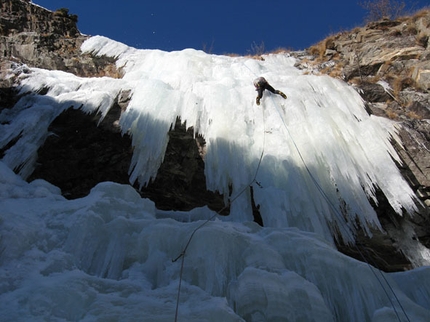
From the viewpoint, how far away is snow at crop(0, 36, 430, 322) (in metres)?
3.03

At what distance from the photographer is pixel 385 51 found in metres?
9.62

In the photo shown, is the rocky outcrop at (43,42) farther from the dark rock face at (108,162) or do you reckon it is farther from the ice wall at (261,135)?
the dark rock face at (108,162)

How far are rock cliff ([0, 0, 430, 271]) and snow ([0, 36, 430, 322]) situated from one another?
0.29m

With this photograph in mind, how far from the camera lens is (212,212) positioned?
6125mm

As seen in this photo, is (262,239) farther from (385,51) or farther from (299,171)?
(385,51)

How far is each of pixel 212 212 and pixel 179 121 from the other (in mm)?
1963

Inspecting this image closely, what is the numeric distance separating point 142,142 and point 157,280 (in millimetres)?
3519

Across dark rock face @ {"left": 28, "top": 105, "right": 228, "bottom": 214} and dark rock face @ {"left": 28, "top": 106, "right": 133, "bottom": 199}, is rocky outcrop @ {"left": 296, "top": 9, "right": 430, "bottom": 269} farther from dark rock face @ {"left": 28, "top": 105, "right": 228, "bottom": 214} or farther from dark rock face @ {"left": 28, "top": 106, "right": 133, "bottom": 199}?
dark rock face @ {"left": 28, "top": 106, "right": 133, "bottom": 199}

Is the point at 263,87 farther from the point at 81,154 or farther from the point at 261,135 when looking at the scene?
the point at 81,154

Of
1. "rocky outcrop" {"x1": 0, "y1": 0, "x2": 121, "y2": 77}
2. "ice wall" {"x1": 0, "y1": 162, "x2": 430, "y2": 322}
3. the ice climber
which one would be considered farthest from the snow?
"rocky outcrop" {"x1": 0, "y1": 0, "x2": 121, "y2": 77}

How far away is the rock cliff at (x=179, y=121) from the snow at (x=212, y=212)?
0.29 m

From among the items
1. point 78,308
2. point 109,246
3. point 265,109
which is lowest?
point 78,308

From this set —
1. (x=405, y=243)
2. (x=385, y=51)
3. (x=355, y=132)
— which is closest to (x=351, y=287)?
(x=405, y=243)

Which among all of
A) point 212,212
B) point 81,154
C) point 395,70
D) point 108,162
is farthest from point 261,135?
point 395,70
